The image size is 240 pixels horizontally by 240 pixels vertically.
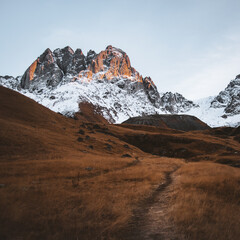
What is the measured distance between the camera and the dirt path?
537cm

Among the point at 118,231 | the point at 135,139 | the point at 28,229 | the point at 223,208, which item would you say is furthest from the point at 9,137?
the point at 135,139

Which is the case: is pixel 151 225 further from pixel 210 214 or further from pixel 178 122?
pixel 178 122

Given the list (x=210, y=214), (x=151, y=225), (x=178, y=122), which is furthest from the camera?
(x=178, y=122)

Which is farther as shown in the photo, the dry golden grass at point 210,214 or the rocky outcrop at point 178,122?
the rocky outcrop at point 178,122

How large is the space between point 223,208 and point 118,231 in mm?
4810

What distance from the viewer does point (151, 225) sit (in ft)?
20.0

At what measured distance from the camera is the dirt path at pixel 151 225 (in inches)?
211

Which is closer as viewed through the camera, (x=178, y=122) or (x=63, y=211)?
(x=63, y=211)

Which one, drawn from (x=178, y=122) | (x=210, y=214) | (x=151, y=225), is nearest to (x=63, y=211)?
(x=151, y=225)

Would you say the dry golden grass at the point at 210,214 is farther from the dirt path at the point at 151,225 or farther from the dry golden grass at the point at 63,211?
the dry golden grass at the point at 63,211

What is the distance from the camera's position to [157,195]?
9.87 m

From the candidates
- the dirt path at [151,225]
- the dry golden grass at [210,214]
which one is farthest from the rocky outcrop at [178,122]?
the dirt path at [151,225]

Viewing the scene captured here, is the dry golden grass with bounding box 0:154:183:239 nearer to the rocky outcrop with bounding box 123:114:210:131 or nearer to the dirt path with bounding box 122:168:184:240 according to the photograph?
the dirt path with bounding box 122:168:184:240

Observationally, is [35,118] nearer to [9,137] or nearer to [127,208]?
[9,137]
